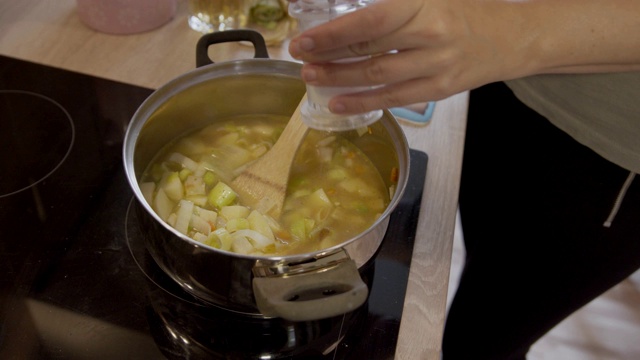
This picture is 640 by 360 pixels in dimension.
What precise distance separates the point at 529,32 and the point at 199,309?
612mm

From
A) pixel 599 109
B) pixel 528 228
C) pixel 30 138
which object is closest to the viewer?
pixel 599 109

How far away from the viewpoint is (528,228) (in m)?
1.19

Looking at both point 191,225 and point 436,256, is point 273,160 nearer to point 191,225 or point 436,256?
point 191,225

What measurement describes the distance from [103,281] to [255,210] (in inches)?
10.1

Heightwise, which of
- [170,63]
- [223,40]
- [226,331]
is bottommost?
[226,331]

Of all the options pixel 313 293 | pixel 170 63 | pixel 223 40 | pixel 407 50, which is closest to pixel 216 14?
pixel 170 63

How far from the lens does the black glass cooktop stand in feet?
2.63

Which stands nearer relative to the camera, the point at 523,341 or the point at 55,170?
the point at 55,170

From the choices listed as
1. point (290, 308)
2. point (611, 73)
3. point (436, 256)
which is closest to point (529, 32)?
point (611, 73)

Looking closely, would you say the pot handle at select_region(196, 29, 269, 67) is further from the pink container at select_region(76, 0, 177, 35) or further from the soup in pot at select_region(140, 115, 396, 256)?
the pink container at select_region(76, 0, 177, 35)

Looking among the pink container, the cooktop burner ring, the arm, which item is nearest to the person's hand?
the arm

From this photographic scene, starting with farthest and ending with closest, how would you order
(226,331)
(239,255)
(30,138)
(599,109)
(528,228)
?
(528,228) → (30,138) → (599,109) → (226,331) → (239,255)

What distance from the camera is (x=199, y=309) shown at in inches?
33.0

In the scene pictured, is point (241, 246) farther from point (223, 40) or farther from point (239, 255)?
point (223, 40)
